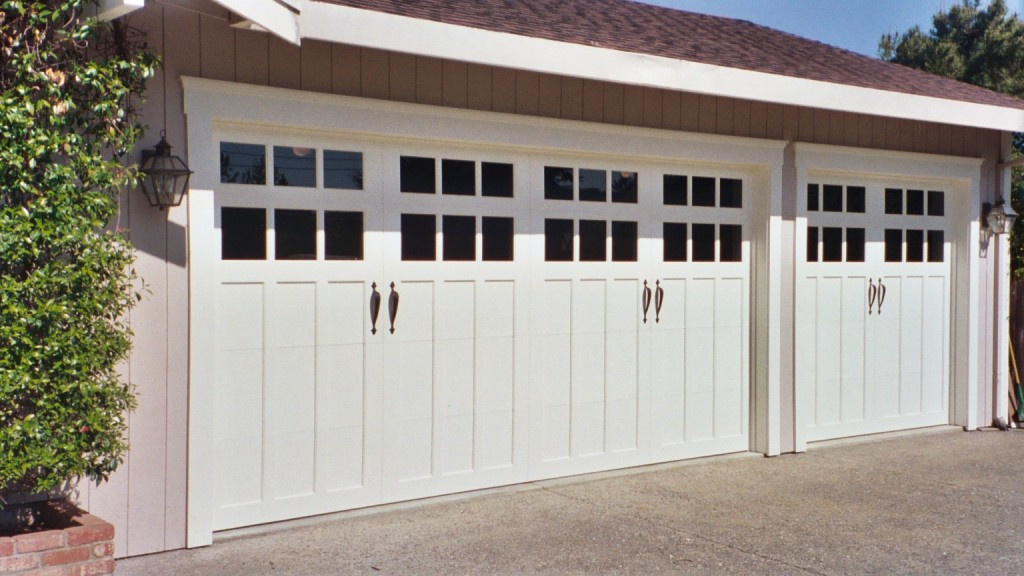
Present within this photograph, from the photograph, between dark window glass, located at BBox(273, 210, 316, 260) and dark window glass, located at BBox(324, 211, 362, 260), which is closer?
dark window glass, located at BBox(273, 210, 316, 260)

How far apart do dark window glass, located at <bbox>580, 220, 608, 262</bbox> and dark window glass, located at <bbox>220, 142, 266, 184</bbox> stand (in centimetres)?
228

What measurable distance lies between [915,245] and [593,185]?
11.6ft

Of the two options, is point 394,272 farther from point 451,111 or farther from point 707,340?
point 707,340

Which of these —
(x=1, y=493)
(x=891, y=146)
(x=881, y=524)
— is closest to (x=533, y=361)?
(x=881, y=524)

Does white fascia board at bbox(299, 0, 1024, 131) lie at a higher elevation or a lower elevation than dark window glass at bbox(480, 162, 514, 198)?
higher

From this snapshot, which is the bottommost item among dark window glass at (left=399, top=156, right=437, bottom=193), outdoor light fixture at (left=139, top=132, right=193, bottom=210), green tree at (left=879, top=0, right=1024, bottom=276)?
outdoor light fixture at (left=139, top=132, right=193, bottom=210)

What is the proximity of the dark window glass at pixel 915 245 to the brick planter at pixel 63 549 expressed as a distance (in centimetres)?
691

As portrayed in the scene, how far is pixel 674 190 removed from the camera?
23.8 ft

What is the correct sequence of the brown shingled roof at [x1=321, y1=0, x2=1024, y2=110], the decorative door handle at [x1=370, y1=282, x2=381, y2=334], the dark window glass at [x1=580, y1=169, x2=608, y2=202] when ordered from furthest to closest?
the dark window glass at [x1=580, y1=169, x2=608, y2=202] → the brown shingled roof at [x1=321, y1=0, x2=1024, y2=110] → the decorative door handle at [x1=370, y1=282, x2=381, y2=334]

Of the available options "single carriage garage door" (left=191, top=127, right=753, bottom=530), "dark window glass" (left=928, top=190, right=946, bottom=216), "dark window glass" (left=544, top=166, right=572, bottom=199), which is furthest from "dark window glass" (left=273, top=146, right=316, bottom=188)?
Result: "dark window glass" (left=928, top=190, right=946, bottom=216)

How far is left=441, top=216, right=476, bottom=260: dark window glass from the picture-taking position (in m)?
6.16

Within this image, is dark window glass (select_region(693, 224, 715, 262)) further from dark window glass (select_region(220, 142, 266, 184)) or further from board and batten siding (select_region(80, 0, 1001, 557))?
dark window glass (select_region(220, 142, 266, 184))

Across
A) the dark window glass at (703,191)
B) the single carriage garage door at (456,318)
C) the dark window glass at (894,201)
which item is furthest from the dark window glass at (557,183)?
the dark window glass at (894,201)

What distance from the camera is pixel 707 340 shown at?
748 cm
